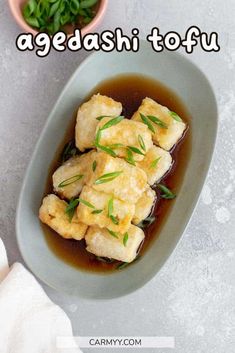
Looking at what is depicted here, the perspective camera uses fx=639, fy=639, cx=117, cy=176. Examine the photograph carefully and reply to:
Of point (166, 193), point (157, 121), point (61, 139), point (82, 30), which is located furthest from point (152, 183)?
point (82, 30)

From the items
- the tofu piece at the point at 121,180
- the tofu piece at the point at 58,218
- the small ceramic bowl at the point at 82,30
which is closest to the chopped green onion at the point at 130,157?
the tofu piece at the point at 121,180

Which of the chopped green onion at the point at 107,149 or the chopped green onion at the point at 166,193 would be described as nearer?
the chopped green onion at the point at 107,149

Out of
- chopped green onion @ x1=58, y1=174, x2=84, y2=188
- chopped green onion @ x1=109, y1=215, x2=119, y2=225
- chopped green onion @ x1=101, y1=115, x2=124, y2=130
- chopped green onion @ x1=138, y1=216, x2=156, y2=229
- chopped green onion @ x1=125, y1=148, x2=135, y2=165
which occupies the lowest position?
chopped green onion @ x1=138, y1=216, x2=156, y2=229

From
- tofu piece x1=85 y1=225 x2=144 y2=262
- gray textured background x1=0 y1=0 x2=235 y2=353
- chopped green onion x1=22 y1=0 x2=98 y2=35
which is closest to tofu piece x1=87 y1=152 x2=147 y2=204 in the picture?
tofu piece x1=85 y1=225 x2=144 y2=262

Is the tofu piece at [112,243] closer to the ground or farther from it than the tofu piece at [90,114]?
closer to the ground

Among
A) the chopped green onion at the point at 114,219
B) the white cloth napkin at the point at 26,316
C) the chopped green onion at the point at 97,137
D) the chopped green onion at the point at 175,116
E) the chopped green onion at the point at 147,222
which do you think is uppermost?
the chopped green onion at the point at 175,116

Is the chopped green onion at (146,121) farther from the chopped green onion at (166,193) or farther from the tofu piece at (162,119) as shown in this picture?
the chopped green onion at (166,193)

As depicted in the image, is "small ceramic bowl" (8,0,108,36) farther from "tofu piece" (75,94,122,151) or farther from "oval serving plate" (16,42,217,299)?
"tofu piece" (75,94,122,151)
